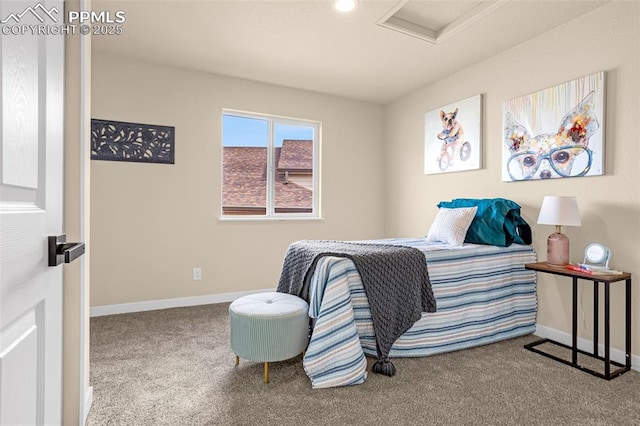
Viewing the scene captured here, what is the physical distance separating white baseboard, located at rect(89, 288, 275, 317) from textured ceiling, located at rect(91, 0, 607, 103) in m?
2.34

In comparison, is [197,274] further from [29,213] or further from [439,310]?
[29,213]

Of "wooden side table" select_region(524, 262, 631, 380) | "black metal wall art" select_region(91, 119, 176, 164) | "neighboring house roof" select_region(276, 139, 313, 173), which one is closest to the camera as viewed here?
"wooden side table" select_region(524, 262, 631, 380)

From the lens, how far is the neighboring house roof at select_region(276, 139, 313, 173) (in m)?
4.17

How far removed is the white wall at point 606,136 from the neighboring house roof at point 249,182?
5.63 feet

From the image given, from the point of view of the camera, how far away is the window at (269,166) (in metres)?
3.91

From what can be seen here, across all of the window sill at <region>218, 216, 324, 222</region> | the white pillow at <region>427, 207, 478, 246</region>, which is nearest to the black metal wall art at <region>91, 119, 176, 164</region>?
the window sill at <region>218, 216, 324, 222</region>

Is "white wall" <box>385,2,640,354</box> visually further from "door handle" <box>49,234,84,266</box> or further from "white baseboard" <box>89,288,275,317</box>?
"door handle" <box>49,234,84,266</box>

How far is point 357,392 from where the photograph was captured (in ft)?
6.23

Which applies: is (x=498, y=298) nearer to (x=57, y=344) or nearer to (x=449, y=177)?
(x=449, y=177)

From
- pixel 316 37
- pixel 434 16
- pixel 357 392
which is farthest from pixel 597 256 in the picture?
pixel 316 37

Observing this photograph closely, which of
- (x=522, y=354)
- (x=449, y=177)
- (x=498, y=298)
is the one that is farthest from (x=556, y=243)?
(x=449, y=177)

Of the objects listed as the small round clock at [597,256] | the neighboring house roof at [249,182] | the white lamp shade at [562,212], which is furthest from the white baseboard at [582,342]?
the neighboring house roof at [249,182]

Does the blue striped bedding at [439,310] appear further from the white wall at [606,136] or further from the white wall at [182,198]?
the white wall at [182,198]

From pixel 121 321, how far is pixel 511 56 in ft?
13.5
